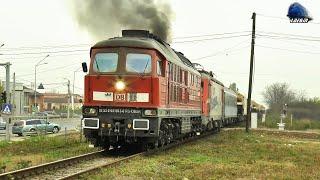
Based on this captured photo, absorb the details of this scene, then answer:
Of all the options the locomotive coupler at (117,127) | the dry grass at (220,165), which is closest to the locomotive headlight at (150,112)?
the locomotive coupler at (117,127)

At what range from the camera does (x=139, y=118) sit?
56.7 ft

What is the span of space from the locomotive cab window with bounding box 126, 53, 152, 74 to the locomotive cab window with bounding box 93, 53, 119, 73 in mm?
444

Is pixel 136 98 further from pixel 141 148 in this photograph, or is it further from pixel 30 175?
pixel 30 175

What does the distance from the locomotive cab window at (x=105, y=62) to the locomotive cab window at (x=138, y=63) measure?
444mm

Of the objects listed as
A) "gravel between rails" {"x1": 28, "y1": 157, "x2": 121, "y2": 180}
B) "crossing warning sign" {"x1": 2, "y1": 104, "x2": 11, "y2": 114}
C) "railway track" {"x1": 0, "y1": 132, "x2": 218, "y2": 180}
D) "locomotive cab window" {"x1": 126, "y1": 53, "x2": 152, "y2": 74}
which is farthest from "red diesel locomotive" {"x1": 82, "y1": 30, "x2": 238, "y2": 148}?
"crossing warning sign" {"x1": 2, "y1": 104, "x2": 11, "y2": 114}

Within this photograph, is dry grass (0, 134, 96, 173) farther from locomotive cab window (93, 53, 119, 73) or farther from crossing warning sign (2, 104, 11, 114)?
crossing warning sign (2, 104, 11, 114)

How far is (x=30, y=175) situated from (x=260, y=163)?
7068mm

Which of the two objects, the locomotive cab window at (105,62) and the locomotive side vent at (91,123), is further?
the locomotive cab window at (105,62)

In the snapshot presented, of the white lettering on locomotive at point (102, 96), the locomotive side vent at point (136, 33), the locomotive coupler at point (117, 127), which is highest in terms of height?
the locomotive side vent at point (136, 33)

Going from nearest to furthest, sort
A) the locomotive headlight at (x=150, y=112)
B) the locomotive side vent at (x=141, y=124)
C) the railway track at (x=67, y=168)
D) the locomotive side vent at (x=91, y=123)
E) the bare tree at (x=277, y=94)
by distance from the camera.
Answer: the railway track at (x=67, y=168) < the locomotive side vent at (x=141, y=124) < the locomotive headlight at (x=150, y=112) < the locomotive side vent at (x=91, y=123) < the bare tree at (x=277, y=94)

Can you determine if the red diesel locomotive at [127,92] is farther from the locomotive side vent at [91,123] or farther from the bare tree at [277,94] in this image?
the bare tree at [277,94]

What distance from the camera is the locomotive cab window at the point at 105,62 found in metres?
17.8

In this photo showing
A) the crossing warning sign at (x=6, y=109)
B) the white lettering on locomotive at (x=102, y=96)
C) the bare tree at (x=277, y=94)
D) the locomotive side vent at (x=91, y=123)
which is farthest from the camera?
the bare tree at (x=277, y=94)

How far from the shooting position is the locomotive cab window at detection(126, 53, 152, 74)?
17672 millimetres
